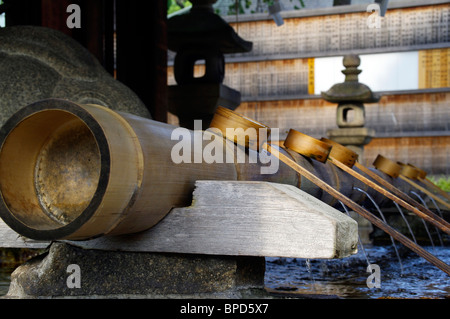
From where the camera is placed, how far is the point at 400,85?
37.0ft

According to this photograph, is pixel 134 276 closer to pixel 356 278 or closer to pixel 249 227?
pixel 249 227

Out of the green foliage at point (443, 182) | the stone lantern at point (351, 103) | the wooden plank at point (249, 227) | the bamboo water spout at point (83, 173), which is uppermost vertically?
the stone lantern at point (351, 103)

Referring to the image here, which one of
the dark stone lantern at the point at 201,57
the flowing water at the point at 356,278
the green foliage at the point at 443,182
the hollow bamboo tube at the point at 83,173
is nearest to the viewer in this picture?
the hollow bamboo tube at the point at 83,173

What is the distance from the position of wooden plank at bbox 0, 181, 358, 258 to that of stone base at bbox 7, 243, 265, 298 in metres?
0.07

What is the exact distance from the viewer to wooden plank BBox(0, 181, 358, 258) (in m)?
1.88

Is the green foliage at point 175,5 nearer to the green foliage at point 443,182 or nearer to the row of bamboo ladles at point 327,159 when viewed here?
the green foliage at point 443,182

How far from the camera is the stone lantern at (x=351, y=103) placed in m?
8.56

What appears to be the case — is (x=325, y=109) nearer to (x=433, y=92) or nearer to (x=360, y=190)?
(x=433, y=92)

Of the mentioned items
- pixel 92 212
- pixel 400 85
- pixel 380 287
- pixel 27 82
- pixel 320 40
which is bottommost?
pixel 380 287

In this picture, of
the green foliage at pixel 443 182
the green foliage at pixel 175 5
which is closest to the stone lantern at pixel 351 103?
the green foliage at pixel 443 182

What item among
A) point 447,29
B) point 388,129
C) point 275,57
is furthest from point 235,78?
point 447,29

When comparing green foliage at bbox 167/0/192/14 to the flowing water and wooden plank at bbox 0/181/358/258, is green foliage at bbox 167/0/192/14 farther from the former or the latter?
wooden plank at bbox 0/181/358/258

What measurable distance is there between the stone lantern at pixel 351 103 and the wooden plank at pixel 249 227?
6.71m

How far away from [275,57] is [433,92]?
2.83 m
